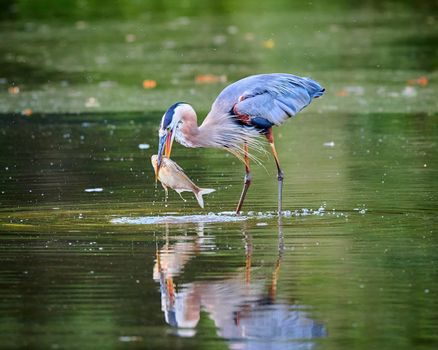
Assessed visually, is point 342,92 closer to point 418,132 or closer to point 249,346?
point 418,132

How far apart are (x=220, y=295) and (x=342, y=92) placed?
40.7 ft

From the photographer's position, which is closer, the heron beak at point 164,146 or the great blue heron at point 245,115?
the heron beak at point 164,146

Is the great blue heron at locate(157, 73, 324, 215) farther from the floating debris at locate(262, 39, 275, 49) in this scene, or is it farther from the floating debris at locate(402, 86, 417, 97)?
the floating debris at locate(262, 39, 275, 49)

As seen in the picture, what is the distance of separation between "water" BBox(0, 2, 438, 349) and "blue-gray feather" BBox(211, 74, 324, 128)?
77cm

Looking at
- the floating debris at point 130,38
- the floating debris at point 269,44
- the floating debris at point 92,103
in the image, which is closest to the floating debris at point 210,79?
the floating debris at point 92,103

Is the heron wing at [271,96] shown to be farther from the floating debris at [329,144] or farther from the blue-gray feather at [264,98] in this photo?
the floating debris at [329,144]

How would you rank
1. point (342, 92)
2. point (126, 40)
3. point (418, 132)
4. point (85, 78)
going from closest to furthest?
point (418, 132) → point (342, 92) → point (85, 78) → point (126, 40)

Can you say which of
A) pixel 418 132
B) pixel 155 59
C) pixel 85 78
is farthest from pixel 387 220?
pixel 155 59

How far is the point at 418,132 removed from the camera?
16.3 meters

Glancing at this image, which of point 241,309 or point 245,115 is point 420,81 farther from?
point 241,309

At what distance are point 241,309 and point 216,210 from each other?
4036 millimetres

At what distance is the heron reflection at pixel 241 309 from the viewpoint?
22.5 feet

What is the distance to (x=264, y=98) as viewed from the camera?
39.4 feet

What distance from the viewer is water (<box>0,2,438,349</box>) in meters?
7.25
